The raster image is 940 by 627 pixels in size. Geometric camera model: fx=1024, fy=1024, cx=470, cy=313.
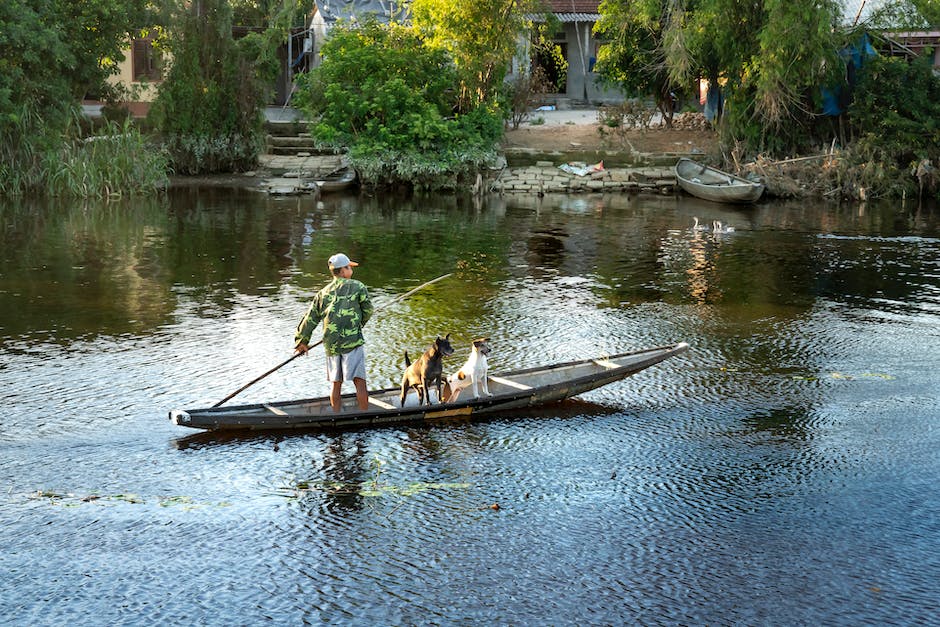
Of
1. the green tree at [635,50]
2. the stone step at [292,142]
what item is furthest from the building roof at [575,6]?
the stone step at [292,142]

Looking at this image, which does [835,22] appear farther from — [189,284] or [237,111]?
[189,284]

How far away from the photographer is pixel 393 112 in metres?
29.7

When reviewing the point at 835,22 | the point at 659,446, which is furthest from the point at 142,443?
the point at 835,22

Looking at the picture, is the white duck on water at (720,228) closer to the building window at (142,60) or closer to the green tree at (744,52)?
the green tree at (744,52)

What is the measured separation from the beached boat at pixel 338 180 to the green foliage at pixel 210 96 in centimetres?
307

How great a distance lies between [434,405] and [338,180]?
A: 20.5 m

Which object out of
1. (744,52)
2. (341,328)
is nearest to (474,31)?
(744,52)

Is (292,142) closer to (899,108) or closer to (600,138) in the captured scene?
(600,138)

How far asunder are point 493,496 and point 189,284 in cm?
1024

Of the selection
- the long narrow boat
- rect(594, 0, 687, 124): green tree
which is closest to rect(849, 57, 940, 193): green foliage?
rect(594, 0, 687, 124): green tree

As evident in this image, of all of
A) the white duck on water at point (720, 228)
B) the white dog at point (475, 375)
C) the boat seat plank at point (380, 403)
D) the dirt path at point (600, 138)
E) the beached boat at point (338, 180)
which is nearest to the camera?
the boat seat plank at point (380, 403)

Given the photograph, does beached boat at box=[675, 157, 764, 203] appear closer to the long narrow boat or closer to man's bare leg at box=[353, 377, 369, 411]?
the long narrow boat

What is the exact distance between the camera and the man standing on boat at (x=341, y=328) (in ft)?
34.2

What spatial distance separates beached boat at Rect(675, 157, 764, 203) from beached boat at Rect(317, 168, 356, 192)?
9.79 metres
